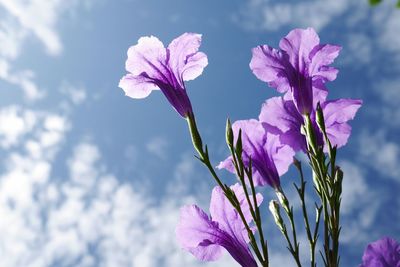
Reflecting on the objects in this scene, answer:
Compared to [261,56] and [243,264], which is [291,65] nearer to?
[261,56]

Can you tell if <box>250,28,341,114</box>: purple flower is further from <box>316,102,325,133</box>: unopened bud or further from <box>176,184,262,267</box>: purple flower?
<box>176,184,262,267</box>: purple flower

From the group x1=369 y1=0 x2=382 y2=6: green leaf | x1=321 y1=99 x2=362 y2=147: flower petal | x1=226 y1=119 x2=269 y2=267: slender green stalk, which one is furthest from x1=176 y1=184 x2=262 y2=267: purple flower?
x1=369 y1=0 x2=382 y2=6: green leaf

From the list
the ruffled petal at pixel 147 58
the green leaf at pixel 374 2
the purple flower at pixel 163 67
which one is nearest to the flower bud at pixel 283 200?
the purple flower at pixel 163 67

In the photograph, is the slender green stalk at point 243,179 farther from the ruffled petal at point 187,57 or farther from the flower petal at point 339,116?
the flower petal at point 339,116

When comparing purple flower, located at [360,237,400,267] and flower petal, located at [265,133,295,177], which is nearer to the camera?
purple flower, located at [360,237,400,267]

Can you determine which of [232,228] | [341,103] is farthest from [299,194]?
[341,103]

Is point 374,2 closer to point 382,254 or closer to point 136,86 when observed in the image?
point 382,254
